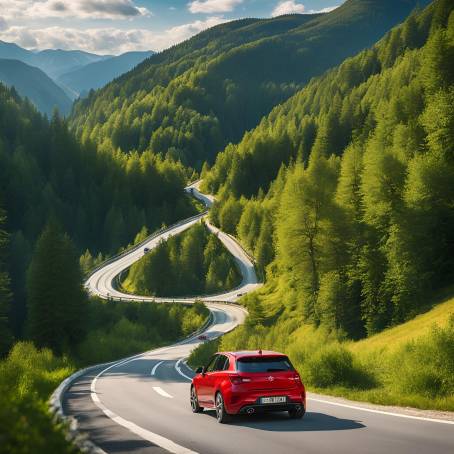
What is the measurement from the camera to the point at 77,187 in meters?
188

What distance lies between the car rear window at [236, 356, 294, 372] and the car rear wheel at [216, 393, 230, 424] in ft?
2.75

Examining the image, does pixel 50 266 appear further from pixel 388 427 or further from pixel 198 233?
pixel 198 233

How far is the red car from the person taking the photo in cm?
1430

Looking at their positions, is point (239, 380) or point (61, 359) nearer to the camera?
point (239, 380)

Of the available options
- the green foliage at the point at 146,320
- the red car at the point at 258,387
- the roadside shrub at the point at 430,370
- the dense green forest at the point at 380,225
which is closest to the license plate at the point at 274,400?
the red car at the point at 258,387

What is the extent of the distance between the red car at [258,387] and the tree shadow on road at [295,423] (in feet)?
0.99

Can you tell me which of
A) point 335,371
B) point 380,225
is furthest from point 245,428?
point 380,225

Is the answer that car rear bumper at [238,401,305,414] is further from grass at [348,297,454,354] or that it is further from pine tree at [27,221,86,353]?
pine tree at [27,221,86,353]

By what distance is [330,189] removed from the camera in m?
62.7

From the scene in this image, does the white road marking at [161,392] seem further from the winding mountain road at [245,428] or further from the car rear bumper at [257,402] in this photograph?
the car rear bumper at [257,402]

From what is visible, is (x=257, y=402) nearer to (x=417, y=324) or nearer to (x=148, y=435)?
(x=148, y=435)

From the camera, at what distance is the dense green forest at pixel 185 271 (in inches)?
4700

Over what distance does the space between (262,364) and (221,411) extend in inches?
56.3

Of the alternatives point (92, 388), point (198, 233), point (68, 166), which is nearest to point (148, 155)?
point (68, 166)
